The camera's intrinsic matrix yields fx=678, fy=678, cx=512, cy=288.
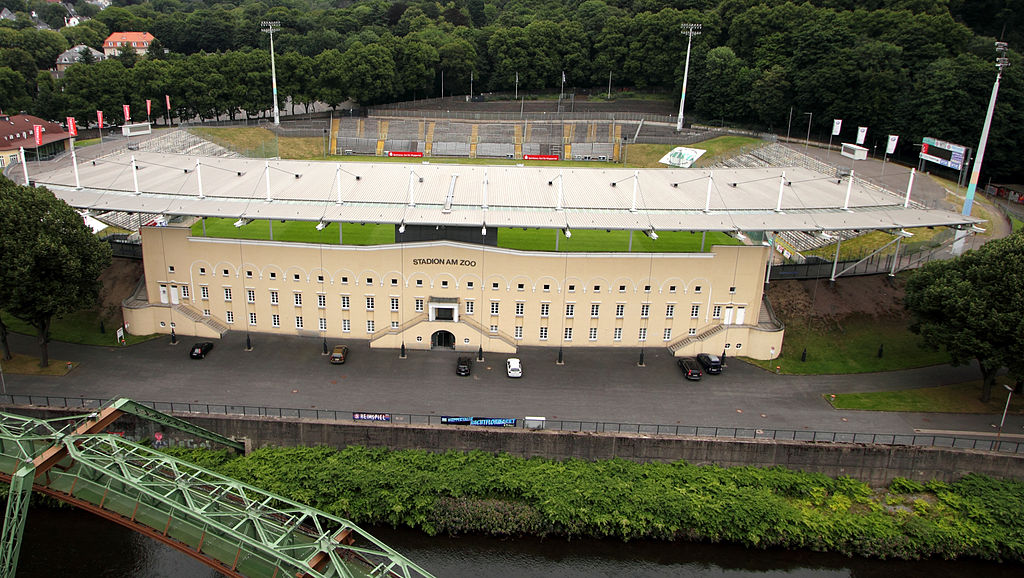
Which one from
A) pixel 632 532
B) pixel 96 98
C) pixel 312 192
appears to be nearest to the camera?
pixel 632 532

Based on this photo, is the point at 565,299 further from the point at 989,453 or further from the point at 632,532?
the point at 989,453

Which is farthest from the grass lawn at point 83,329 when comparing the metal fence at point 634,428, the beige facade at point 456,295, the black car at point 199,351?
the metal fence at point 634,428

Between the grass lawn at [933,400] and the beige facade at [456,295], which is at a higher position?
the beige facade at [456,295]

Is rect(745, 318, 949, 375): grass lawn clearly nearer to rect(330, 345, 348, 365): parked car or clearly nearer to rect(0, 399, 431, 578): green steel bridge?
rect(330, 345, 348, 365): parked car

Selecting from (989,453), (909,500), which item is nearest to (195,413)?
(909,500)

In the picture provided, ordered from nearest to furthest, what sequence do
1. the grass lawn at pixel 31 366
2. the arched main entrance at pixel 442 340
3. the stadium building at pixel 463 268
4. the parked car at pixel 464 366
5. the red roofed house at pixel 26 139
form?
the grass lawn at pixel 31 366 < the parked car at pixel 464 366 < the stadium building at pixel 463 268 < the arched main entrance at pixel 442 340 < the red roofed house at pixel 26 139

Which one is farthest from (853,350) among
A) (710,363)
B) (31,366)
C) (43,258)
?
(31,366)

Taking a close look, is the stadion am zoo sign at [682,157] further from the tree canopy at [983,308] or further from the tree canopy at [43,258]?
the tree canopy at [43,258]
